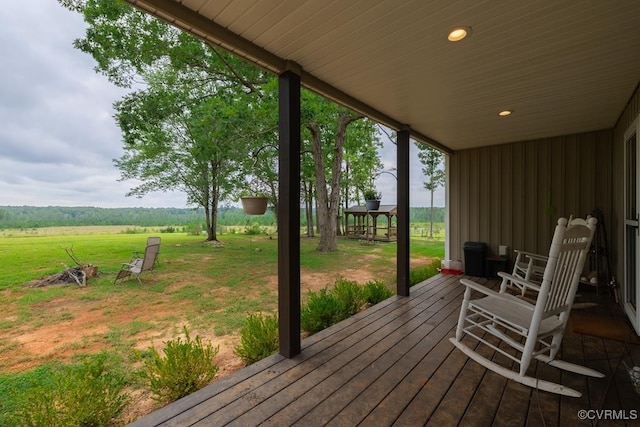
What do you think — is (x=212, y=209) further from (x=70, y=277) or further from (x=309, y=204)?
(x=70, y=277)

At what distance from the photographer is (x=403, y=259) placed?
386 cm

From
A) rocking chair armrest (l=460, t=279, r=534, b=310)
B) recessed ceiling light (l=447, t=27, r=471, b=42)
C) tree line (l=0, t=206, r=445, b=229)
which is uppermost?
recessed ceiling light (l=447, t=27, r=471, b=42)

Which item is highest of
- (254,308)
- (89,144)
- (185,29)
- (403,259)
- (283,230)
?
(89,144)

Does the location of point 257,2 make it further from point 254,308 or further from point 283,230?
point 254,308

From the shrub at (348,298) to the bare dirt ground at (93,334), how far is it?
1.30 meters

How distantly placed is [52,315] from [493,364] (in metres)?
5.97

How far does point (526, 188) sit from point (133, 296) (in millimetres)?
7546

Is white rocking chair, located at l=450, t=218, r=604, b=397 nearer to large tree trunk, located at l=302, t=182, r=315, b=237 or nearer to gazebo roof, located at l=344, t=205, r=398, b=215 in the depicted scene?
gazebo roof, located at l=344, t=205, r=398, b=215

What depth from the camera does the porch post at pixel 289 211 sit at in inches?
87.7

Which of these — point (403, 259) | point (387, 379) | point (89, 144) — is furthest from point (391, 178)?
point (387, 379)

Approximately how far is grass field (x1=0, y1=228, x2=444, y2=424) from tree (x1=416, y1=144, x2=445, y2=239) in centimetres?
399

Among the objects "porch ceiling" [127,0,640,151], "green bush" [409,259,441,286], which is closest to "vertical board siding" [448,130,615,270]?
"green bush" [409,259,441,286]

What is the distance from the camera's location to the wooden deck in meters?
1.54

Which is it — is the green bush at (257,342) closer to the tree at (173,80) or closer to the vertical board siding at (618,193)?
the vertical board siding at (618,193)
